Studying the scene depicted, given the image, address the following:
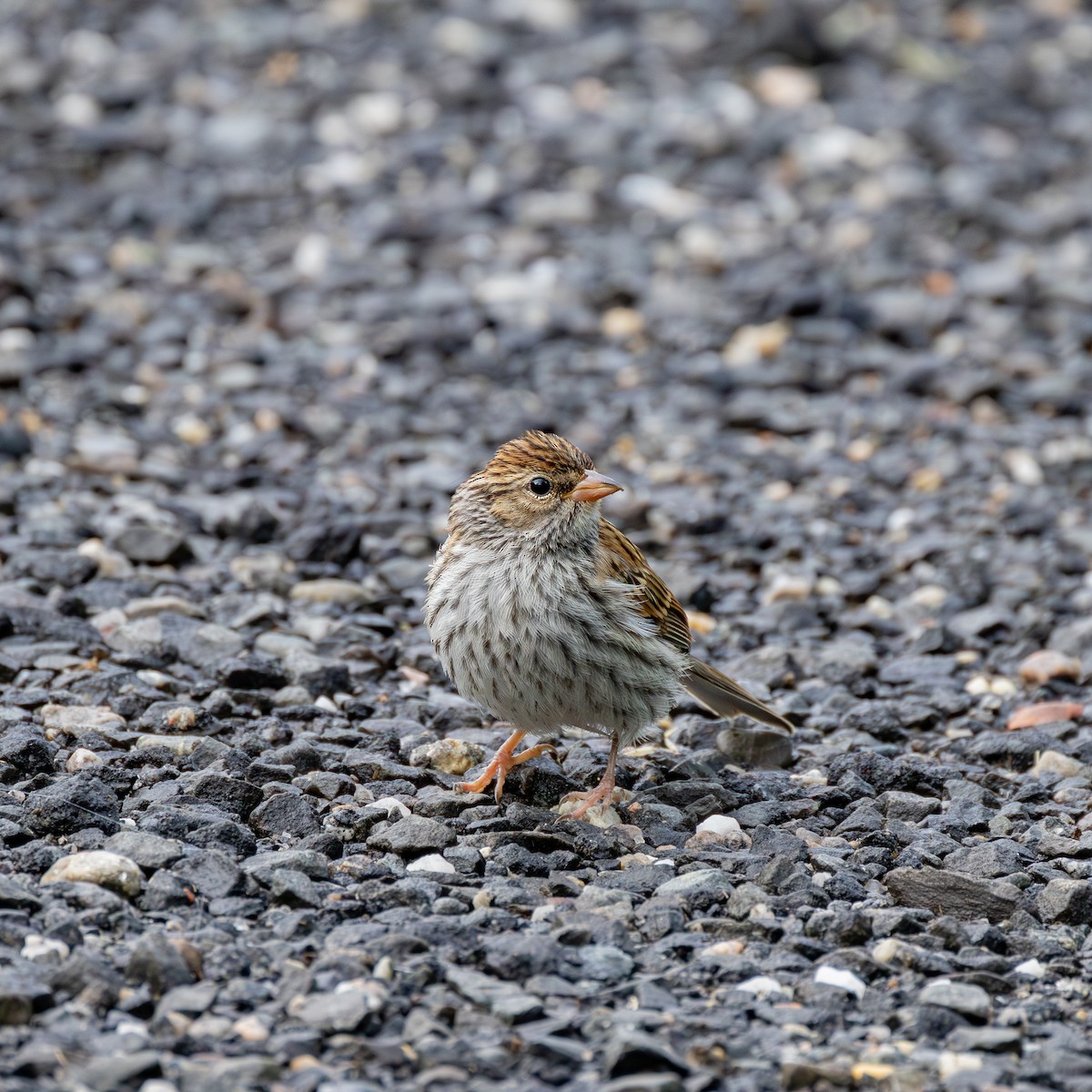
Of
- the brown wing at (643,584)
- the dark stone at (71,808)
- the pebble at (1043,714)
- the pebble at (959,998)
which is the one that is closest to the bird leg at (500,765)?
the brown wing at (643,584)

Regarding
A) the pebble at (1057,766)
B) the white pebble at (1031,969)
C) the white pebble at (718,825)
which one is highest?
the pebble at (1057,766)

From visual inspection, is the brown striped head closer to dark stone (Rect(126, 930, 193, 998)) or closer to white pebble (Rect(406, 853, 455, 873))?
white pebble (Rect(406, 853, 455, 873))

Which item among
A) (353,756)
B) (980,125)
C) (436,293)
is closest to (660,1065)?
(353,756)

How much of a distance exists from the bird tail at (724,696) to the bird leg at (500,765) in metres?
0.70

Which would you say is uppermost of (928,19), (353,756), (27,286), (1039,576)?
(928,19)

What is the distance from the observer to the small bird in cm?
586

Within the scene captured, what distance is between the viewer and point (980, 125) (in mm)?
14062

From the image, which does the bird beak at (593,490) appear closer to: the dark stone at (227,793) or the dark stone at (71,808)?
the dark stone at (227,793)

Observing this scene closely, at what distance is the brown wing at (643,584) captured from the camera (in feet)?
20.2

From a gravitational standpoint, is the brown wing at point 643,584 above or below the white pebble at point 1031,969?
above

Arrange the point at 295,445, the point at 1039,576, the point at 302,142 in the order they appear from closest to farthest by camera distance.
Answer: the point at 1039,576 < the point at 295,445 < the point at 302,142

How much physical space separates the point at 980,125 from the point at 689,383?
495 cm

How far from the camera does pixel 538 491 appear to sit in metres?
6.22

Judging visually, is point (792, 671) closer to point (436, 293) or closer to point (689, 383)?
point (689, 383)
